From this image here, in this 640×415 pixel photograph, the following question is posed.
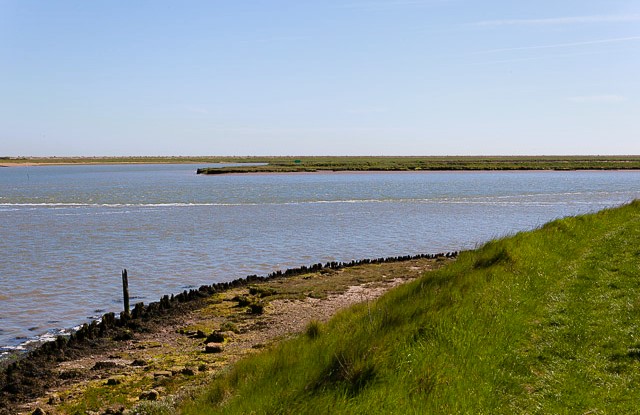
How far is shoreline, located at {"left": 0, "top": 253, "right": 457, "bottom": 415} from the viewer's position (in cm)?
1264

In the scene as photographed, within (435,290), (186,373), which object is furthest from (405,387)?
(186,373)

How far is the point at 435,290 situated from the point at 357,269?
1303 centimetres

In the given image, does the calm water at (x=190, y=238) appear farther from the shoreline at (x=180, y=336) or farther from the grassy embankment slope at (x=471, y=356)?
the grassy embankment slope at (x=471, y=356)

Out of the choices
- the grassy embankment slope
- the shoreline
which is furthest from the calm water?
the grassy embankment slope

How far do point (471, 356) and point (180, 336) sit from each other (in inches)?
411

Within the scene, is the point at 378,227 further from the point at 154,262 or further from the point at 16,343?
the point at 16,343

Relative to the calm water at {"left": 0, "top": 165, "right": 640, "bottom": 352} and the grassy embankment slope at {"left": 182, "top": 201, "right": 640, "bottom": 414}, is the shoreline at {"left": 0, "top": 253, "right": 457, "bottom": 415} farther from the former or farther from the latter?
the grassy embankment slope at {"left": 182, "top": 201, "right": 640, "bottom": 414}

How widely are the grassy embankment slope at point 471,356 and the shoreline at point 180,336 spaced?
349cm

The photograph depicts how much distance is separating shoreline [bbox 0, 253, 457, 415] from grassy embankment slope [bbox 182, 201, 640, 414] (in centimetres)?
349

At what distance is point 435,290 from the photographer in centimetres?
1235

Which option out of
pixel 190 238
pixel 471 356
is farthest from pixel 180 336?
pixel 190 238

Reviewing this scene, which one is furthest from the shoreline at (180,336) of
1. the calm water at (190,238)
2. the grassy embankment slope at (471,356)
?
the grassy embankment slope at (471,356)

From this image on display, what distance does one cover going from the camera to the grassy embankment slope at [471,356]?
684 cm

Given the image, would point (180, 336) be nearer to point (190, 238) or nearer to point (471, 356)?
point (471, 356)
